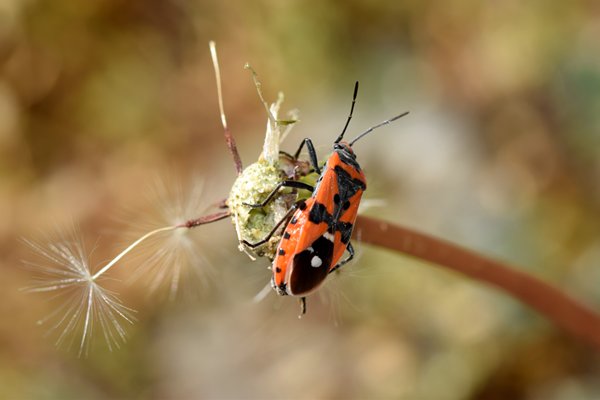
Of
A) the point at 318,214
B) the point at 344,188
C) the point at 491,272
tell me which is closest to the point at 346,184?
the point at 344,188

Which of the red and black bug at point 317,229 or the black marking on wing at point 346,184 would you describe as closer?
the red and black bug at point 317,229

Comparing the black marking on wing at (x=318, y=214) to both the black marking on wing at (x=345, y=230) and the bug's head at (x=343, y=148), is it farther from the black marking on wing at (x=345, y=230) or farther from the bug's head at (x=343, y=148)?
the bug's head at (x=343, y=148)

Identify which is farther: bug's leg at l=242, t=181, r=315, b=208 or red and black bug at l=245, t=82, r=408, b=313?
Answer: red and black bug at l=245, t=82, r=408, b=313

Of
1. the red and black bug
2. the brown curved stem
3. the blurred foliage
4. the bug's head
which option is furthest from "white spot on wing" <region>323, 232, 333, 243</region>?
the blurred foliage

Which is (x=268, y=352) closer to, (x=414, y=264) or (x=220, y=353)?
(x=220, y=353)

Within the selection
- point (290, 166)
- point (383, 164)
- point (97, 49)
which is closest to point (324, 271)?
point (290, 166)

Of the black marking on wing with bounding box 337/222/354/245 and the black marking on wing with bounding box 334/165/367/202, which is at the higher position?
the black marking on wing with bounding box 334/165/367/202

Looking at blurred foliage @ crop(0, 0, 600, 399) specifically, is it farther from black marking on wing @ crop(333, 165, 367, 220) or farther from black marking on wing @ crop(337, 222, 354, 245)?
black marking on wing @ crop(337, 222, 354, 245)

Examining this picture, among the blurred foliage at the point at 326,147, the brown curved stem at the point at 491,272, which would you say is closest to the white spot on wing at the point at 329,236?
the brown curved stem at the point at 491,272

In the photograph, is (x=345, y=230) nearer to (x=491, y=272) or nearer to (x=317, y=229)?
(x=317, y=229)
